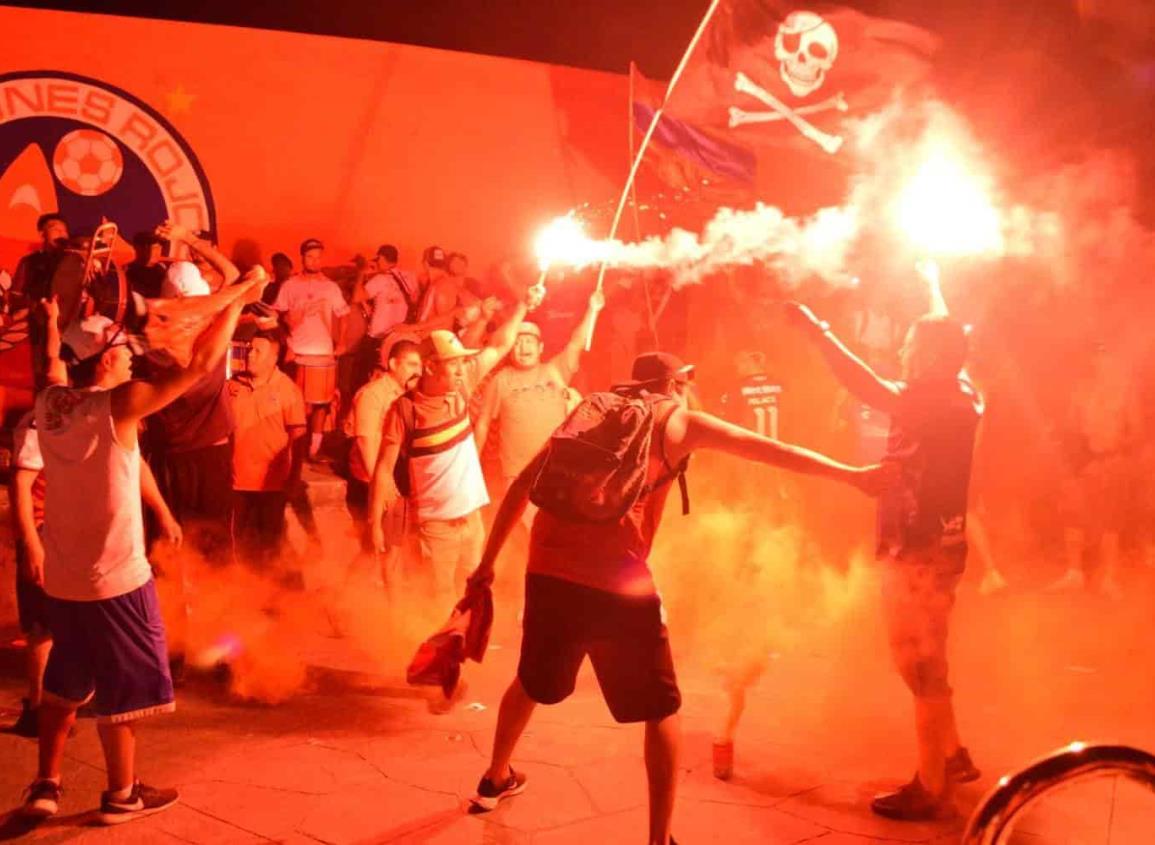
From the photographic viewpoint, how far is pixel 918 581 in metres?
5.05

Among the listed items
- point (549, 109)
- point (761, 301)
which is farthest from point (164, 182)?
point (761, 301)

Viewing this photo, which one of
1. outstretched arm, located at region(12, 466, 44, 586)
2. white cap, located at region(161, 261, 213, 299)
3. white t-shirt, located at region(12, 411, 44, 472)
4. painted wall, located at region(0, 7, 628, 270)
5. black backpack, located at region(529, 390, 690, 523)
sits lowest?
outstretched arm, located at region(12, 466, 44, 586)

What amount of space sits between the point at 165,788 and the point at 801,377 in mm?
8578

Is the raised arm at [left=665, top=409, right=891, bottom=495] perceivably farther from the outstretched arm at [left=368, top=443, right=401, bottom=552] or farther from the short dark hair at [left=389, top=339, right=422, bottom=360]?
the short dark hair at [left=389, top=339, right=422, bottom=360]

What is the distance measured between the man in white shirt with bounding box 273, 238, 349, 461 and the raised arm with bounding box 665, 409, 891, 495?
6425 millimetres

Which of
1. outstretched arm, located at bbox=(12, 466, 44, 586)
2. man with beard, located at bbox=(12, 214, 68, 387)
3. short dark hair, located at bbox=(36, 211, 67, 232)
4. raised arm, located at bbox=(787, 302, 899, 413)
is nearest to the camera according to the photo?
raised arm, located at bbox=(787, 302, 899, 413)

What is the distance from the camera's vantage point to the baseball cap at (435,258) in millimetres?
11188

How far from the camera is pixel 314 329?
1034 centimetres

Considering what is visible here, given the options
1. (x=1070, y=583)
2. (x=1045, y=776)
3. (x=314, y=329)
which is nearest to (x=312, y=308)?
(x=314, y=329)

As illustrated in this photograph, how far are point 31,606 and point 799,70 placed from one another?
257 inches

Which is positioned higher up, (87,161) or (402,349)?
(87,161)

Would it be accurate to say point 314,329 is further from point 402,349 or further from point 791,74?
point 791,74

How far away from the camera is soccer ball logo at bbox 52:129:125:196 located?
1049 centimetres

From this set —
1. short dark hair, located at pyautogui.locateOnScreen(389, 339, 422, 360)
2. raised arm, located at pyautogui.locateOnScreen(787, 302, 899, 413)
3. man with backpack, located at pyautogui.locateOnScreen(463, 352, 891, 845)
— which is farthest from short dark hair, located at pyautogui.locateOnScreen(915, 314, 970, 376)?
short dark hair, located at pyautogui.locateOnScreen(389, 339, 422, 360)
